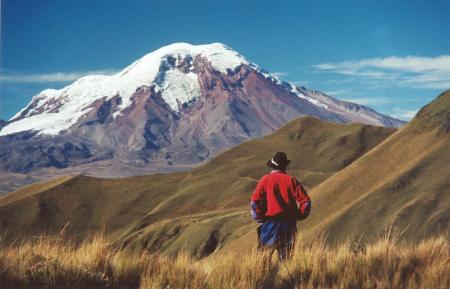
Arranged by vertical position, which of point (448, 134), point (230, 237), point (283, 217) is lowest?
point (230, 237)

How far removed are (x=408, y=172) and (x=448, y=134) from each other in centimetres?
2436

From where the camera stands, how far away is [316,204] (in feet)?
416

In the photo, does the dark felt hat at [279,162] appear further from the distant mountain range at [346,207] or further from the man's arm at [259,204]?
the distant mountain range at [346,207]

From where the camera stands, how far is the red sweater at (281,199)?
1374 cm

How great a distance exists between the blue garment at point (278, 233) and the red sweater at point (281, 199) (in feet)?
0.44

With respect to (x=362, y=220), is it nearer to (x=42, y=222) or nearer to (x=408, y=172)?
(x=408, y=172)

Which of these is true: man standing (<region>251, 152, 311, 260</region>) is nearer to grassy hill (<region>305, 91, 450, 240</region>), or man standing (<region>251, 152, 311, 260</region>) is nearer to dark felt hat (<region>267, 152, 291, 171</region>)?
dark felt hat (<region>267, 152, 291, 171</region>)

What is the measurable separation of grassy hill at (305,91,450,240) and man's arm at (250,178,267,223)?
80448mm

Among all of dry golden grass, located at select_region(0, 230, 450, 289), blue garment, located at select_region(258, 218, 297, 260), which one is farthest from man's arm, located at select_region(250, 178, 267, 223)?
dry golden grass, located at select_region(0, 230, 450, 289)

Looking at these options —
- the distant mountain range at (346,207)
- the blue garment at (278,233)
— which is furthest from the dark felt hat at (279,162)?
the distant mountain range at (346,207)

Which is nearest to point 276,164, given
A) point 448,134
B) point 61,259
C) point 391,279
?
point 391,279

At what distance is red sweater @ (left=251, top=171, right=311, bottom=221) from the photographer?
541 inches

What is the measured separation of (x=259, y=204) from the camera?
14.0 meters

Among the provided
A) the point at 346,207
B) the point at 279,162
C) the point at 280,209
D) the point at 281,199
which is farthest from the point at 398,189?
the point at 280,209
